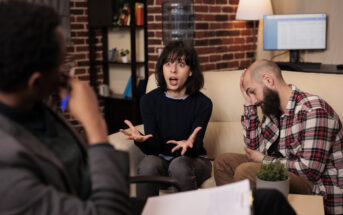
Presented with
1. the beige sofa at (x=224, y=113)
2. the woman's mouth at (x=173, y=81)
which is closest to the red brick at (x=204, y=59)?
the beige sofa at (x=224, y=113)

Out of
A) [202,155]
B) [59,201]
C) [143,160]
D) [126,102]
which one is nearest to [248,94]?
[202,155]

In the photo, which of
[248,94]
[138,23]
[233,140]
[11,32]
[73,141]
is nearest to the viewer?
[11,32]

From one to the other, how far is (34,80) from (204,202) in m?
0.62

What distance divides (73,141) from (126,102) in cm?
344

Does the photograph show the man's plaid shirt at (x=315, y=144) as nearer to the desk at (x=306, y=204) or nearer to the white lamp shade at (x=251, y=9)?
the desk at (x=306, y=204)

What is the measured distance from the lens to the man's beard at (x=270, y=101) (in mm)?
2158

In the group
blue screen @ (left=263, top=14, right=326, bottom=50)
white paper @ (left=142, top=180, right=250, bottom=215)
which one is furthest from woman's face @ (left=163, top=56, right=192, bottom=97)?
blue screen @ (left=263, top=14, right=326, bottom=50)

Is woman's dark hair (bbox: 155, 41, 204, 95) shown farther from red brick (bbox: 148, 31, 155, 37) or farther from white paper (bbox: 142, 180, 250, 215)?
red brick (bbox: 148, 31, 155, 37)

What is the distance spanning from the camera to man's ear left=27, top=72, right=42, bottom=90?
88 cm

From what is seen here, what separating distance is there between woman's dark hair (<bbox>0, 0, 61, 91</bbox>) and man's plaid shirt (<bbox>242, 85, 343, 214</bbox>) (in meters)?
1.42

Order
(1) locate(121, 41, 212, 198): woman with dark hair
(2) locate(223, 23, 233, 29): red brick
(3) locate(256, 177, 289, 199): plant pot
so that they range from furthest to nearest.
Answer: (2) locate(223, 23, 233, 29): red brick < (1) locate(121, 41, 212, 198): woman with dark hair < (3) locate(256, 177, 289, 199): plant pot

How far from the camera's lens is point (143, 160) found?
92.2 inches

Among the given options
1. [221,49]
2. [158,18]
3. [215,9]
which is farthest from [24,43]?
[221,49]

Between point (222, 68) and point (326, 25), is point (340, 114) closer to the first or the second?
point (222, 68)
